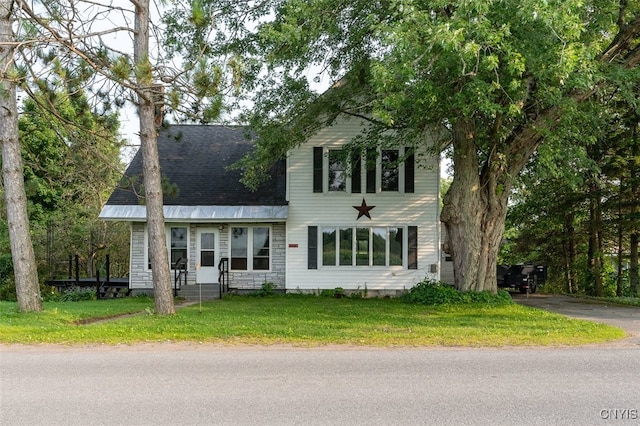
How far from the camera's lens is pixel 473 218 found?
15.1 metres

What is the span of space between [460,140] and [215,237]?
9442mm

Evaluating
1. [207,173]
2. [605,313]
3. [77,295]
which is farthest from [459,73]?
[77,295]

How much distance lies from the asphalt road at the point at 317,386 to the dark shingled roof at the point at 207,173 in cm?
1071

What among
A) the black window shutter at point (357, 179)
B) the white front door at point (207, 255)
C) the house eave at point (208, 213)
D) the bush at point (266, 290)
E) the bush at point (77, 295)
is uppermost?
the black window shutter at point (357, 179)

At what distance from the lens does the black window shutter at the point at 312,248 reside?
1867 cm

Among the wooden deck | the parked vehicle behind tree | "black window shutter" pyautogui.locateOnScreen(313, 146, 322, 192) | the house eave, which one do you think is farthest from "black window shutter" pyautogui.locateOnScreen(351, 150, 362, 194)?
the wooden deck

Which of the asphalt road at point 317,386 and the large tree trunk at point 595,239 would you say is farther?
the large tree trunk at point 595,239

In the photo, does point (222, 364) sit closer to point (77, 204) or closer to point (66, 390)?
point (66, 390)

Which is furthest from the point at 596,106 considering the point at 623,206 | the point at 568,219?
the point at 568,219

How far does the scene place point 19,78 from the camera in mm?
9367

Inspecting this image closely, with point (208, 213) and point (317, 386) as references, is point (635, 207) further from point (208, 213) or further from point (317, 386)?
point (317, 386)

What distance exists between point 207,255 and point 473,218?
960 cm

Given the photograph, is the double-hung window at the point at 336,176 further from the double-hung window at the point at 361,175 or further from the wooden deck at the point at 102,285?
the wooden deck at the point at 102,285

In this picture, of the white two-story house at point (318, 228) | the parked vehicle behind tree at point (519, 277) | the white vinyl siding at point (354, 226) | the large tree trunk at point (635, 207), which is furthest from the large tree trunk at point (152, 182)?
the large tree trunk at point (635, 207)
